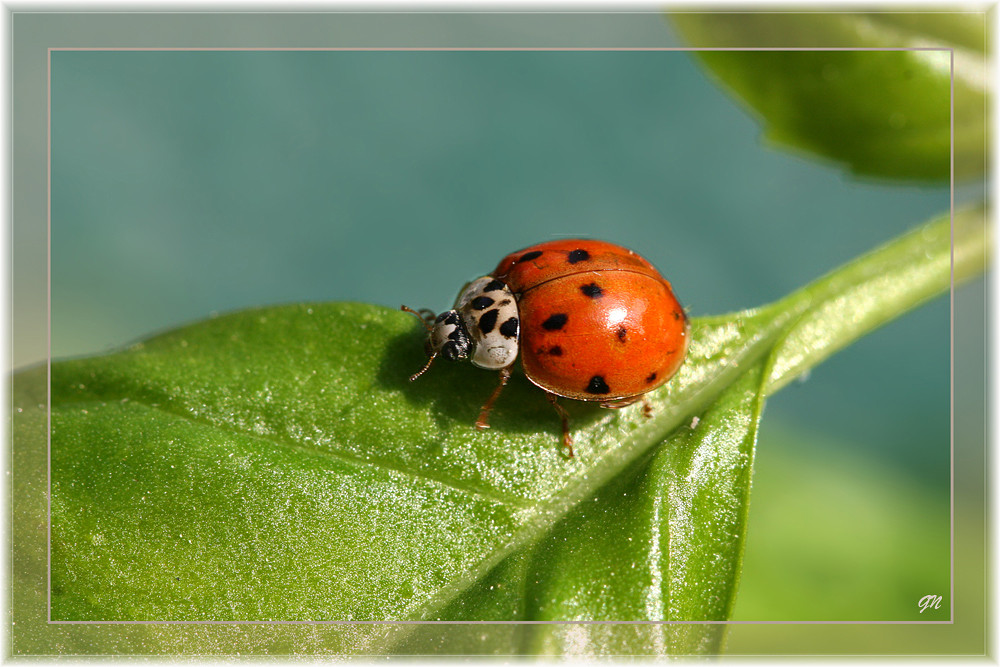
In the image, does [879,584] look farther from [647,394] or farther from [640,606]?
[640,606]

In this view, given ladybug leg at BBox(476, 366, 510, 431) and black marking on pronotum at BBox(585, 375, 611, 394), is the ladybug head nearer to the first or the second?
ladybug leg at BBox(476, 366, 510, 431)

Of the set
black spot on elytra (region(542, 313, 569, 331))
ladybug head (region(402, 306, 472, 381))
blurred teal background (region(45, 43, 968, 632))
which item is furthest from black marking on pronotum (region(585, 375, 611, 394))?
blurred teal background (region(45, 43, 968, 632))

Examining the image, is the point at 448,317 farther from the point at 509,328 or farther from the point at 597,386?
the point at 597,386

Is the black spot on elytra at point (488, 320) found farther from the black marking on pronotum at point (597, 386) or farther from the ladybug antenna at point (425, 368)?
the black marking on pronotum at point (597, 386)

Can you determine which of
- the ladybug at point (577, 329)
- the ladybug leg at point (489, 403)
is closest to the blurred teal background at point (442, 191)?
the ladybug at point (577, 329)

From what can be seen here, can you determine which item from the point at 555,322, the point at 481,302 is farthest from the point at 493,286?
the point at 555,322
